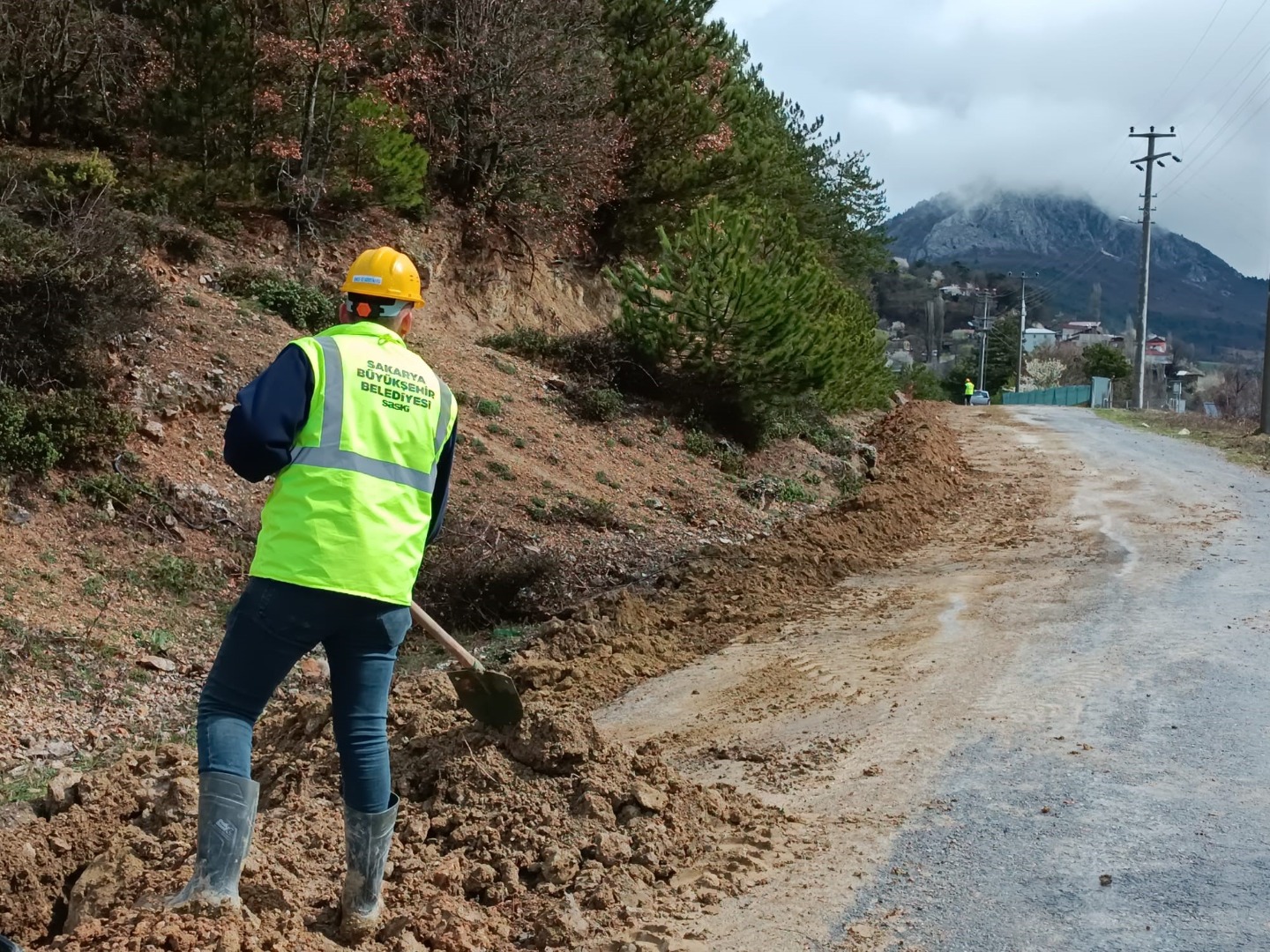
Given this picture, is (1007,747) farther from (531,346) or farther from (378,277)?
(531,346)

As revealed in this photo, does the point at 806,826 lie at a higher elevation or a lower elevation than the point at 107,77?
lower

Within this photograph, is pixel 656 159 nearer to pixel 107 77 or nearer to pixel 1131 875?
pixel 107 77

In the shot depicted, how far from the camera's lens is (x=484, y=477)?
1273 cm

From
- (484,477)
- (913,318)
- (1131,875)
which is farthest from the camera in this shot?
(913,318)

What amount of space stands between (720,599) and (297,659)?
20.1 feet

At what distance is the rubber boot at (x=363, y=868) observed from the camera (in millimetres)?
3598

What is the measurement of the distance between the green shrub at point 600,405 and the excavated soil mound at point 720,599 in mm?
3446

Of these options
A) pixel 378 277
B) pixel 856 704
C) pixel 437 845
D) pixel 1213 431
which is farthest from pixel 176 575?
pixel 1213 431

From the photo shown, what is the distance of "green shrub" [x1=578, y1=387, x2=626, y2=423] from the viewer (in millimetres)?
16188

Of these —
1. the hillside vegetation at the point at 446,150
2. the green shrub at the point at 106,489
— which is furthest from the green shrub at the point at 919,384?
the green shrub at the point at 106,489

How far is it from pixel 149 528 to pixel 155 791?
523 cm

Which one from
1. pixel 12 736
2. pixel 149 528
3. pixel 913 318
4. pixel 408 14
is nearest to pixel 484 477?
pixel 149 528

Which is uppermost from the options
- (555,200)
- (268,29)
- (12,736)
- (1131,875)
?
(268,29)

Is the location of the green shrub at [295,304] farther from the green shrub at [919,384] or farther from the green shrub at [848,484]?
the green shrub at [919,384]
